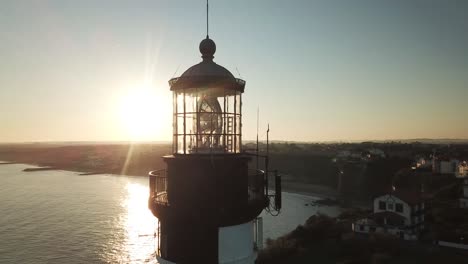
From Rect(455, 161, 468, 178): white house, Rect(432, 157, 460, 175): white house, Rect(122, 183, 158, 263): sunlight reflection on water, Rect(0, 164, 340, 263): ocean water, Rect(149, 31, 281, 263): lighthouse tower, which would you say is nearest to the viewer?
Rect(149, 31, 281, 263): lighthouse tower

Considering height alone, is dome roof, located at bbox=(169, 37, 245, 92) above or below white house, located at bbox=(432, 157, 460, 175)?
above

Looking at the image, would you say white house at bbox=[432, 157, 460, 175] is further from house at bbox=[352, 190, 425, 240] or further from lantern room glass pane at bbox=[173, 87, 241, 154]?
lantern room glass pane at bbox=[173, 87, 241, 154]

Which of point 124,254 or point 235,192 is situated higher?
point 235,192

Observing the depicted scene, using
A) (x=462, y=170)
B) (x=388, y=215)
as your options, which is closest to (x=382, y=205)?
(x=388, y=215)

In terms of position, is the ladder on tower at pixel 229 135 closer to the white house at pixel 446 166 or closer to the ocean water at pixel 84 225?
the ocean water at pixel 84 225

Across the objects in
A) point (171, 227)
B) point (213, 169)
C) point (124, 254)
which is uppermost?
point (213, 169)

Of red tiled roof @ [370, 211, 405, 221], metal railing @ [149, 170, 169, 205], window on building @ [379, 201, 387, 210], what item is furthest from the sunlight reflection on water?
window on building @ [379, 201, 387, 210]

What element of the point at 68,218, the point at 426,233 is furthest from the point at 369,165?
the point at 68,218

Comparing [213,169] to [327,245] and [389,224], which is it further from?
[389,224]
